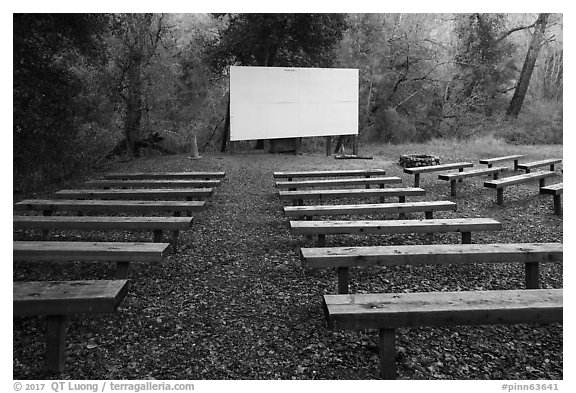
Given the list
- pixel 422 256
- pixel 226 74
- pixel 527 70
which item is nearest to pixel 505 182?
pixel 422 256

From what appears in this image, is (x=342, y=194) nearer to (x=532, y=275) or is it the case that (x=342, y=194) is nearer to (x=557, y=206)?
(x=557, y=206)

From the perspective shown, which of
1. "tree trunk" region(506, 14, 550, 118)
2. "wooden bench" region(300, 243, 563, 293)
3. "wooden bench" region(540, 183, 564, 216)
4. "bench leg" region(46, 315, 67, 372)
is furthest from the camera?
"tree trunk" region(506, 14, 550, 118)

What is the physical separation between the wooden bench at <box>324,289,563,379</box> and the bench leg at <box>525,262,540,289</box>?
0.82 metres

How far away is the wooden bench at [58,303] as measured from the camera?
6.83 ft

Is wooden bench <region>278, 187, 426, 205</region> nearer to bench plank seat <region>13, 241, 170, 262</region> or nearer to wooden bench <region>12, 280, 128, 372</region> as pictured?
bench plank seat <region>13, 241, 170, 262</region>

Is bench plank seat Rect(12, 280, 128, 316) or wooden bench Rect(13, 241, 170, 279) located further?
wooden bench Rect(13, 241, 170, 279)

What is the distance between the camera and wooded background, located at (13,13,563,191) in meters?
6.62

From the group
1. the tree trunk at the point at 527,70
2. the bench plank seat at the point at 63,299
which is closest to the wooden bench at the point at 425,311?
the bench plank seat at the point at 63,299

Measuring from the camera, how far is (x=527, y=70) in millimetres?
16219

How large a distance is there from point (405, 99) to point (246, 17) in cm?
665

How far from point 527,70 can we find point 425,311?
670 inches

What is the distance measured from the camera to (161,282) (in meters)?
3.29

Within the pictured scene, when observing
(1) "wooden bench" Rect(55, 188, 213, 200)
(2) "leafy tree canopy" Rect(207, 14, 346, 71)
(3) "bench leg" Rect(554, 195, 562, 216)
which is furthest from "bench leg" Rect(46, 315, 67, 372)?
(2) "leafy tree canopy" Rect(207, 14, 346, 71)

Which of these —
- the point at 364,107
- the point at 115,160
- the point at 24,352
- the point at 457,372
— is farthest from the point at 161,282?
the point at 364,107
